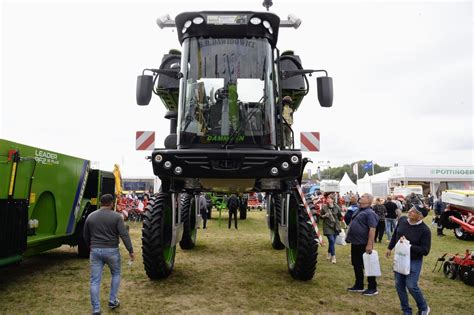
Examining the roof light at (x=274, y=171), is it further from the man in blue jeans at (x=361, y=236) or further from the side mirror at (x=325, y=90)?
the man in blue jeans at (x=361, y=236)

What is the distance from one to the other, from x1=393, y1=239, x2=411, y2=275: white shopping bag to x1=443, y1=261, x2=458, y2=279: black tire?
9.48 feet

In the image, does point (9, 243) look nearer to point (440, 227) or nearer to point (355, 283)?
point (355, 283)

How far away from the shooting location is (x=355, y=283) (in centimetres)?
609

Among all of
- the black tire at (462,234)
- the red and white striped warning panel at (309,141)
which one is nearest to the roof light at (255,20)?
the red and white striped warning panel at (309,141)

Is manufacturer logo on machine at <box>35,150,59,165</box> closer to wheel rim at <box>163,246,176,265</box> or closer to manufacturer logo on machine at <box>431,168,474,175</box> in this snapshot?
wheel rim at <box>163,246,176,265</box>

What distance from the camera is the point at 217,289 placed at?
595 centimetres

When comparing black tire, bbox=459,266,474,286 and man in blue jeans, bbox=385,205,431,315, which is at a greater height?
man in blue jeans, bbox=385,205,431,315

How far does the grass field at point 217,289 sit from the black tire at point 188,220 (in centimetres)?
76

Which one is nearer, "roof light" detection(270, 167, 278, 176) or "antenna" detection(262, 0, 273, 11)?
"roof light" detection(270, 167, 278, 176)

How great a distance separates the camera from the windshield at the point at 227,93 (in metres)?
5.25

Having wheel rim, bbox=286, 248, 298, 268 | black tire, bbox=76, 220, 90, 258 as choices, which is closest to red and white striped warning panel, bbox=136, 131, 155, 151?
black tire, bbox=76, 220, 90, 258

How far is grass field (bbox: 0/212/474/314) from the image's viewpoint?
506 cm

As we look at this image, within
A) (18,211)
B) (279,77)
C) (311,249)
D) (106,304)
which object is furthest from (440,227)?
(18,211)

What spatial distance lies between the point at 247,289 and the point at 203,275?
115 centimetres
